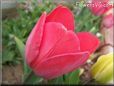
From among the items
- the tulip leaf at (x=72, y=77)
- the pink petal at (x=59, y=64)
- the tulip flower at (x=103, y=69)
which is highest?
the pink petal at (x=59, y=64)

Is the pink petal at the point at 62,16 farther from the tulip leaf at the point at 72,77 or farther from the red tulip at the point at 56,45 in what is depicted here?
the tulip leaf at the point at 72,77

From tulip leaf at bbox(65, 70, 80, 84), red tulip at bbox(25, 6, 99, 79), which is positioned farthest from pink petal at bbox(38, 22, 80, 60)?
tulip leaf at bbox(65, 70, 80, 84)

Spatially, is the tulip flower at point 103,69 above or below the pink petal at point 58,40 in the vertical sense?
below

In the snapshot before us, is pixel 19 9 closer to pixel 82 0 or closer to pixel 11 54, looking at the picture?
pixel 11 54

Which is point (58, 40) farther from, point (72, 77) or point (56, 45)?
point (72, 77)

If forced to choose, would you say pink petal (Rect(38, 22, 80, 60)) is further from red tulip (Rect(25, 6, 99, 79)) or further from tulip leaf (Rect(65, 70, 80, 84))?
tulip leaf (Rect(65, 70, 80, 84))

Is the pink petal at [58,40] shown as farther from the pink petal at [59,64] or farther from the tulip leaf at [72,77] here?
the tulip leaf at [72,77]

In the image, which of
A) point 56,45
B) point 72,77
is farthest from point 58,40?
point 72,77

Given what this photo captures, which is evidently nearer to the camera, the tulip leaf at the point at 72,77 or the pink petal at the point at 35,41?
the pink petal at the point at 35,41

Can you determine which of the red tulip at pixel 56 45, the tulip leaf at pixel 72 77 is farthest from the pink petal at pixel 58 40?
the tulip leaf at pixel 72 77
